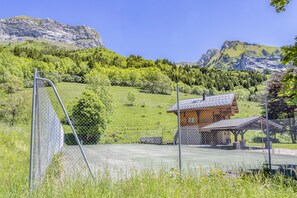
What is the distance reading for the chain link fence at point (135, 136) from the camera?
4.96 metres

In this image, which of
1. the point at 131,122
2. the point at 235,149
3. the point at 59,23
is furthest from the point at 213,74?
the point at 59,23

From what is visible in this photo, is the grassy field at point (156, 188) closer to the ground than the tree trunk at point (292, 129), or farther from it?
closer to the ground

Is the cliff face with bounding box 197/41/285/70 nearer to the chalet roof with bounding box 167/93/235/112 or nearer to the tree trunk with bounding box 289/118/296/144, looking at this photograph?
the chalet roof with bounding box 167/93/235/112

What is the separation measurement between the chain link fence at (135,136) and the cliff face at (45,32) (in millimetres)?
159142

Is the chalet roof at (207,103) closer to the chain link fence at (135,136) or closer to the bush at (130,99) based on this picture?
the chain link fence at (135,136)

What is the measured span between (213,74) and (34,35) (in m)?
147

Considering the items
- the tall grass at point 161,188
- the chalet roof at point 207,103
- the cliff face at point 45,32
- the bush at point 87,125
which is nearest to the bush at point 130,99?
the chalet roof at point 207,103

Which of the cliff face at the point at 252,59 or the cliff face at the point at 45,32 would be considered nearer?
the cliff face at the point at 45,32

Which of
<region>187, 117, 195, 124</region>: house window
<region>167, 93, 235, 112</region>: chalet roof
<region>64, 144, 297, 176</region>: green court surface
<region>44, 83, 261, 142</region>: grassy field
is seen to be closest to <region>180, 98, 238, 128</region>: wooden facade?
<region>187, 117, 195, 124</region>: house window

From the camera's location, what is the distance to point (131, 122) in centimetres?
2469

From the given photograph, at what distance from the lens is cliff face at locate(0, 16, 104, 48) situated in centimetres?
17162

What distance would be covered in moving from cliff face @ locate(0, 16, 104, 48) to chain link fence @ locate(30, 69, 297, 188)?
6265 inches

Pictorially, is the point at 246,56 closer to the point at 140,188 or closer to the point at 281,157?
the point at 281,157

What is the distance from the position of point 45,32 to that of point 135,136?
186836 millimetres
